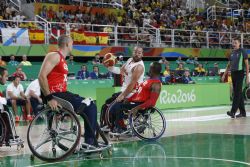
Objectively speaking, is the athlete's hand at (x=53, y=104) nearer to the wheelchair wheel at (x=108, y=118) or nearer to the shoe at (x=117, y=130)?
the wheelchair wheel at (x=108, y=118)

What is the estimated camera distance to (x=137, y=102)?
31.8 ft

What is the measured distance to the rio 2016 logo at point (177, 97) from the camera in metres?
17.8

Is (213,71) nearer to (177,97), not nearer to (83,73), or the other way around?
(177,97)

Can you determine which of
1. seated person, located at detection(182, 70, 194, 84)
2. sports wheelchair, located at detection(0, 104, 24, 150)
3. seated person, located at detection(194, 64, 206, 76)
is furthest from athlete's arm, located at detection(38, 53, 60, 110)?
seated person, located at detection(194, 64, 206, 76)

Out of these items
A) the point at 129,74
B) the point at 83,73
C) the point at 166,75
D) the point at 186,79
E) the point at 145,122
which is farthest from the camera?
the point at 166,75

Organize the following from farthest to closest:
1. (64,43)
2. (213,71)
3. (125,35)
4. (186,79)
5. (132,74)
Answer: (125,35), (213,71), (186,79), (132,74), (64,43)

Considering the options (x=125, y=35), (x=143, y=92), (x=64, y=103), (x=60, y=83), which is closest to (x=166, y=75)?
(x=125, y=35)

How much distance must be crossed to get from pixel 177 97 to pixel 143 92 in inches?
347

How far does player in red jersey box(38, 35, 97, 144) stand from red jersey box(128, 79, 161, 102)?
2270 mm

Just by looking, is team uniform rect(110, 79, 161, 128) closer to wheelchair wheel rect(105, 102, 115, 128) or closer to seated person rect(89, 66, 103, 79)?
wheelchair wheel rect(105, 102, 115, 128)

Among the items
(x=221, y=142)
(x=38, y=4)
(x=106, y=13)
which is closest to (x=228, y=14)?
(x=106, y=13)

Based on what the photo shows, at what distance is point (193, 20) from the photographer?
33.4 m

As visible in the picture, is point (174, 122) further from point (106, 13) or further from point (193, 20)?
point (193, 20)

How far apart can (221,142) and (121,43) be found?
17544 millimetres
